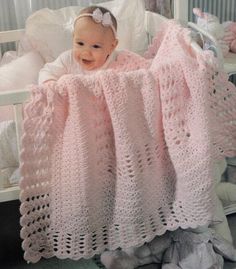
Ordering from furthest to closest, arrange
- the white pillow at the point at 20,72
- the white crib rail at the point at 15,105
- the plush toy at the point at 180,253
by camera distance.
A: the white pillow at the point at 20,72 < the plush toy at the point at 180,253 < the white crib rail at the point at 15,105

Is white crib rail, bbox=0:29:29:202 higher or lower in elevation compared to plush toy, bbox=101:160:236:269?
higher

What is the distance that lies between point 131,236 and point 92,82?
41cm

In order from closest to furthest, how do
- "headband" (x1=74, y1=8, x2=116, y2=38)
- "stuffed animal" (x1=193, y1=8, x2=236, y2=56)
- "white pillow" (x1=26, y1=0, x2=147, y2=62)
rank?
"headband" (x1=74, y1=8, x2=116, y2=38) < "white pillow" (x1=26, y1=0, x2=147, y2=62) < "stuffed animal" (x1=193, y1=8, x2=236, y2=56)

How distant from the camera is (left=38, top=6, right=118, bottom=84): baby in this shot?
4.60ft

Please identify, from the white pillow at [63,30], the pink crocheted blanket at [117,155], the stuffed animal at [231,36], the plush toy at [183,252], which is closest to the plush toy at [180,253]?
the plush toy at [183,252]

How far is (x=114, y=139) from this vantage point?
126 centimetres

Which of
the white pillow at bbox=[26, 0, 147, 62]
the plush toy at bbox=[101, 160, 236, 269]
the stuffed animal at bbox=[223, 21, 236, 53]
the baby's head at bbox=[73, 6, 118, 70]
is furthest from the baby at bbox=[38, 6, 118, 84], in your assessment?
the stuffed animal at bbox=[223, 21, 236, 53]

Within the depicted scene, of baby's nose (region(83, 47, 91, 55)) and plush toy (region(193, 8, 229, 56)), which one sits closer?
baby's nose (region(83, 47, 91, 55))

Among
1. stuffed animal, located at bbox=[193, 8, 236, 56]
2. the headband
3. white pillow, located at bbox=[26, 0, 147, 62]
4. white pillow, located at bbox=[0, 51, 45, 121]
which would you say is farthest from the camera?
stuffed animal, located at bbox=[193, 8, 236, 56]

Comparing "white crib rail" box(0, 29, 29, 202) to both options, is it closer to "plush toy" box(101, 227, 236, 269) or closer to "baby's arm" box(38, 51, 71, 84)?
"baby's arm" box(38, 51, 71, 84)

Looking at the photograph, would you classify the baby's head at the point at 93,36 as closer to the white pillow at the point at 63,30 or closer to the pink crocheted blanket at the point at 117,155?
the pink crocheted blanket at the point at 117,155

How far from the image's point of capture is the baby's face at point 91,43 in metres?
1.40

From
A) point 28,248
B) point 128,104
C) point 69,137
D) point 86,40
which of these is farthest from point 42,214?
point 86,40

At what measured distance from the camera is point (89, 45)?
1423 mm
